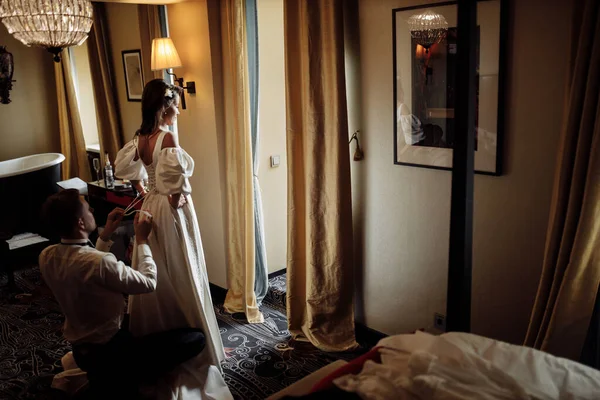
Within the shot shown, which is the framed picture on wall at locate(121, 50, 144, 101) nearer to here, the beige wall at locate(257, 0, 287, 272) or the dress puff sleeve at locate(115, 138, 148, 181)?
the beige wall at locate(257, 0, 287, 272)

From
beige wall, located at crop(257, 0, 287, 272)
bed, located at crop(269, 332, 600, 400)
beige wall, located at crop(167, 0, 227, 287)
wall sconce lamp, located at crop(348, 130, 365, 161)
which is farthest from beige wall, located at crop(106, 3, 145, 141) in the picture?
bed, located at crop(269, 332, 600, 400)

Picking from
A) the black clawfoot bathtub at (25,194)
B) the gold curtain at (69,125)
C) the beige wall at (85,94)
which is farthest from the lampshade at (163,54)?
the beige wall at (85,94)

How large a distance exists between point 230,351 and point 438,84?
201 centimetres

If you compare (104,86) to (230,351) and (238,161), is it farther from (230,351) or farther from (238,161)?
(230,351)

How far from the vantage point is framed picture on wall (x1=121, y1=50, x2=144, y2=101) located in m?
5.15

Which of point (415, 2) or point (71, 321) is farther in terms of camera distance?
point (415, 2)

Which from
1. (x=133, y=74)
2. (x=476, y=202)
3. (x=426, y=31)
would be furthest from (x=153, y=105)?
(x=133, y=74)

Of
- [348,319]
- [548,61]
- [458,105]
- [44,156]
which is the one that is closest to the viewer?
[458,105]

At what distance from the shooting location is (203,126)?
157 inches

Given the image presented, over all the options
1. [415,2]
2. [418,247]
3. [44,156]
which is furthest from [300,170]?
[44,156]

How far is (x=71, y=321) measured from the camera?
227 centimetres

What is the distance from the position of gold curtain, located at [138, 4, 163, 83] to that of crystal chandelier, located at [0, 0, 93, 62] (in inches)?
41.5

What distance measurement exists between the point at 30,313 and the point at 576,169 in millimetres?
3808

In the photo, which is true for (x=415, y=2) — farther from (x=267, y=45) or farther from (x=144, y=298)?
(x=144, y=298)
